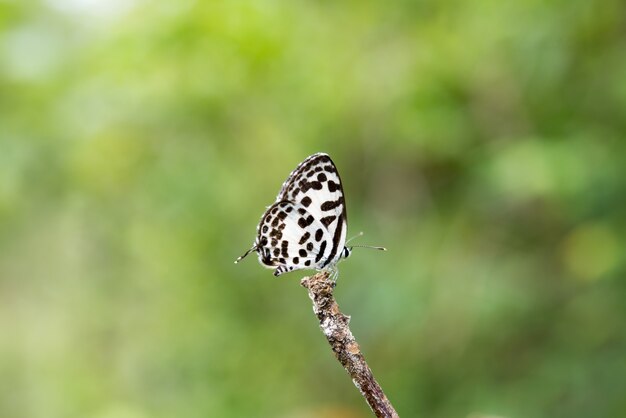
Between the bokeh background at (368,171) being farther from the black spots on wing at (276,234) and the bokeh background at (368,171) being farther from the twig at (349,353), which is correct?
the twig at (349,353)

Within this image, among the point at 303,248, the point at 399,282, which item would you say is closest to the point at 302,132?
the point at 399,282

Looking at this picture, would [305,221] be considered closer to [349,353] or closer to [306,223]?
[306,223]

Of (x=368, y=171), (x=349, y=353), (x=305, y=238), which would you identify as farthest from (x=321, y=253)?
(x=368, y=171)

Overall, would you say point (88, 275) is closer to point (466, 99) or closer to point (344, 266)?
point (344, 266)

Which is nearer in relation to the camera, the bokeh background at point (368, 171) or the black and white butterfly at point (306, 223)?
the black and white butterfly at point (306, 223)

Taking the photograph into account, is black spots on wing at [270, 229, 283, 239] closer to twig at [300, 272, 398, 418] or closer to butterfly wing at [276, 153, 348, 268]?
butterfly wing at [276, 153, 348, 268]

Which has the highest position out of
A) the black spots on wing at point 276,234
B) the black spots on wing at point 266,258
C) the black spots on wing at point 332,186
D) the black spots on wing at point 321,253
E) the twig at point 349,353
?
the black spots on wing at point 332,186

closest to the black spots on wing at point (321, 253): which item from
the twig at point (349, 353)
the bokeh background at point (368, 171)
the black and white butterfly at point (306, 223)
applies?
the black and white butterfly at point (306, 223)

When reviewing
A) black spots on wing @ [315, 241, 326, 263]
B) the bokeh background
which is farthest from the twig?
the bokeh background
